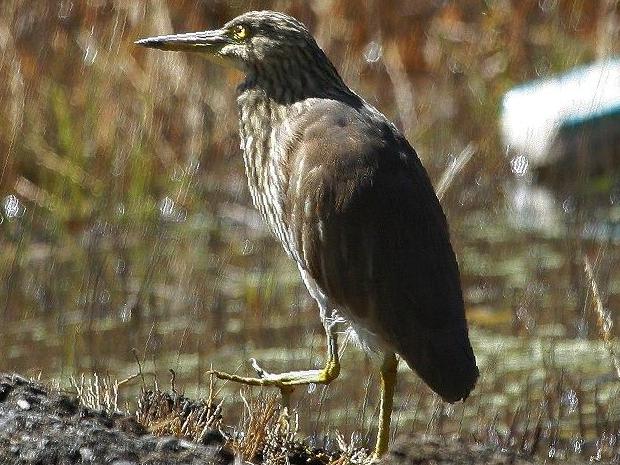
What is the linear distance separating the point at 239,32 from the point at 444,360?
150 cm

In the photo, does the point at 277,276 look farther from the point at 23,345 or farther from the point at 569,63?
the point at 569,63

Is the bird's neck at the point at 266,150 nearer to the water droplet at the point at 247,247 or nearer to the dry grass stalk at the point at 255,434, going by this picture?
the dry grass stalk at the point at 255,434

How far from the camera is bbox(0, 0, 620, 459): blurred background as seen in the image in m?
6.39

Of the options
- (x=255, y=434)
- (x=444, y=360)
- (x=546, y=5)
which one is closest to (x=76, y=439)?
(x=255, y=434)

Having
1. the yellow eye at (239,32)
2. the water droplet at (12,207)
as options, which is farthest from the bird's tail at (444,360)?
the water droplet at (12,207)

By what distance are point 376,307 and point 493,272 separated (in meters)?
2.99

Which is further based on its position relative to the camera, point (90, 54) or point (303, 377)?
point (90, 54)

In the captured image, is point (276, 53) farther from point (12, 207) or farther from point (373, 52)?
point (373, 52)

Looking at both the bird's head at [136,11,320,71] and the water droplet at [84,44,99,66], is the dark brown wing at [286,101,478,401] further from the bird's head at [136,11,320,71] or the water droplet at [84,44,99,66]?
the water droplet at [84,44,99,66]

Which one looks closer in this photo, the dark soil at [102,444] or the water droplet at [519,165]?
the dark soil at [102,444]

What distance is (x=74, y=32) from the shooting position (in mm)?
9281

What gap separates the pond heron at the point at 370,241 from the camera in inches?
186

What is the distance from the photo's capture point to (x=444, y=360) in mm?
4668

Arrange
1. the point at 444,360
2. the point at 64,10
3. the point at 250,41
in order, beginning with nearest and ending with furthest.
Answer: the point at 444,360 < the point at 250,41 < the point at 64,10
